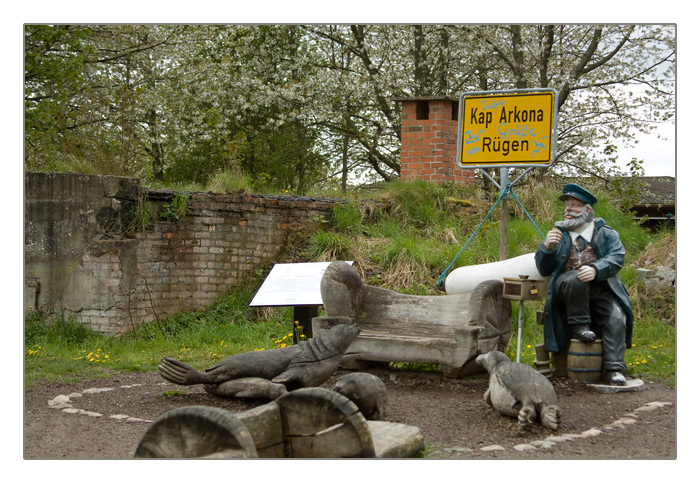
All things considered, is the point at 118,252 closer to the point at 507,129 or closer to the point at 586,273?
the point at 507,129

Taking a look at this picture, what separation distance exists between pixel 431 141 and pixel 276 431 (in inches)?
318

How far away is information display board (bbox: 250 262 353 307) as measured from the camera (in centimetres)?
677

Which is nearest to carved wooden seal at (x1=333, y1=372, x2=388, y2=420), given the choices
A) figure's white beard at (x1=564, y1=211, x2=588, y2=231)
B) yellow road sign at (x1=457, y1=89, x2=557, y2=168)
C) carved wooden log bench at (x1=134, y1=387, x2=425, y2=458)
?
carved wooden log bench at (x1=134, y1=387, x2=425, y2=458)

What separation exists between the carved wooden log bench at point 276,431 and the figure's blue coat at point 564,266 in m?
2.62

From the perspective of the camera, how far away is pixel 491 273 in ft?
20.5

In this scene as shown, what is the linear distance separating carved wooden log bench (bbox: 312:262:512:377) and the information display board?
1.10 ft

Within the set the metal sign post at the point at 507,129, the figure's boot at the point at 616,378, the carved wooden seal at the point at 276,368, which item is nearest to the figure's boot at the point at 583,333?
the figure's boot at the point at 616,378

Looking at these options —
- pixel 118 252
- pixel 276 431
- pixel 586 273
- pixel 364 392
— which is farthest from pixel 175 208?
pixel 276 431

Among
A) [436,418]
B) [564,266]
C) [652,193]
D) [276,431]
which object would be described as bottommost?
[436,418]

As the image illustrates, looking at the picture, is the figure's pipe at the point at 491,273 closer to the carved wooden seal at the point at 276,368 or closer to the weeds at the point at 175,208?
the carved wooden seal at the point at 276,368

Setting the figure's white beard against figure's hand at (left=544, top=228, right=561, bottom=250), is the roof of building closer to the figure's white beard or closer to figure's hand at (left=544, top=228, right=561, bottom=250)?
the figure's white beard

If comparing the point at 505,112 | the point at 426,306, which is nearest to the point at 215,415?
the point at 426,306

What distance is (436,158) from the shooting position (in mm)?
11125

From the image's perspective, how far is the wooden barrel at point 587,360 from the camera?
5770mm
